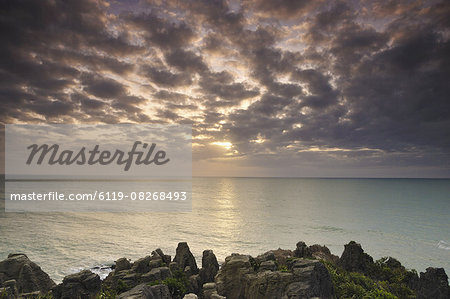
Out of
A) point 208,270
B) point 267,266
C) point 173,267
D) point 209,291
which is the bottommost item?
point 208,270

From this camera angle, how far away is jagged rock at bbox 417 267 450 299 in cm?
2570

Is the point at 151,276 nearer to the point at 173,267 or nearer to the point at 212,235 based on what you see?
the point at 173,267

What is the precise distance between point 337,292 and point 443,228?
88.3 metres

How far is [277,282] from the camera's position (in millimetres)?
20031

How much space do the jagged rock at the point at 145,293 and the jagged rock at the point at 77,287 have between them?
28.6 feet

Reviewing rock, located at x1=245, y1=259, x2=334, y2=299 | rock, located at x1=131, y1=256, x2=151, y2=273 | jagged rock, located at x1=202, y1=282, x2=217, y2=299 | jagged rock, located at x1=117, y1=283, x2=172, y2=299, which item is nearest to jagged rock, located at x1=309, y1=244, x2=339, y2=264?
rock, located at x1=245, y1=259, x2=334, y2=299

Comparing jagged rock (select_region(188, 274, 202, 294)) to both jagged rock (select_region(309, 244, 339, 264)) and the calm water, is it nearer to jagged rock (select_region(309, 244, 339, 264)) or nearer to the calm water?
jagged rock (select_region(309, 244, 339, 264))

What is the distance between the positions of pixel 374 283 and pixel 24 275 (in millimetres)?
39155

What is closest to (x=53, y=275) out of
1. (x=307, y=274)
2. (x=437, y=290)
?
(x=307, y=274)

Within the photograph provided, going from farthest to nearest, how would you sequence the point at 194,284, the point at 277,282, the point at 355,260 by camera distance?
the point at 355,260 → the point at 194,284 → the point at 277,282

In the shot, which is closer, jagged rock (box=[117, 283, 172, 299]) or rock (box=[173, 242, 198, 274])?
jagged rock (box=[117, 283, 172, 299])

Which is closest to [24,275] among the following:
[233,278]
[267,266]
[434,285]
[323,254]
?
[233,278]

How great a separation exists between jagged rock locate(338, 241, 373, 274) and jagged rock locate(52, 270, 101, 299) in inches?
1285

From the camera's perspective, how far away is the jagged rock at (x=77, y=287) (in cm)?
2201
